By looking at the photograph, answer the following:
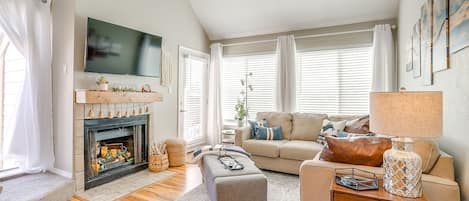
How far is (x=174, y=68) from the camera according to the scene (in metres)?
4.66

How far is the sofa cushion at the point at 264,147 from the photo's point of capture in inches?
150

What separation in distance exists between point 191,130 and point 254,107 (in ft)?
4.68

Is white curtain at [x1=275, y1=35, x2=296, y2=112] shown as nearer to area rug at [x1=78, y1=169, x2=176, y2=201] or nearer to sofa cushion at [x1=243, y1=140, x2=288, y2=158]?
sofa cushion at [x1=243, y1=140, x2=288, y2=158]

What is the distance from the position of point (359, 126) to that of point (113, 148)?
139 inches

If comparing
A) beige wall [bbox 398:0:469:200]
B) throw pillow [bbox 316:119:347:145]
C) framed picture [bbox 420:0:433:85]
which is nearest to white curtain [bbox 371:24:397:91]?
throw pillow [bbox 316:119:347:145]

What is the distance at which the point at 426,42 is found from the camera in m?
2.40

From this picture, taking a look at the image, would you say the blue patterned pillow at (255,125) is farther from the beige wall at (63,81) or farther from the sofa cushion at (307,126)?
the beige wall at (63,81)

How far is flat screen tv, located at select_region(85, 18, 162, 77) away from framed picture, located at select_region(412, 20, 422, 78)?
3514mm

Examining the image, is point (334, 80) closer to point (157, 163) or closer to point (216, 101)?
point (216, 101)

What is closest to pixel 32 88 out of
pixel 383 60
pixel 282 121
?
pixel 282 121

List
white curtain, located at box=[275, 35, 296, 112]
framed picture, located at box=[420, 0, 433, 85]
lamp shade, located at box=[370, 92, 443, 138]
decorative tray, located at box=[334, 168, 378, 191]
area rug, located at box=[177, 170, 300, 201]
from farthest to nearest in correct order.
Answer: white curtain, located at box=[275, 35, 296, 112] < area rug, located at box=[177, 170, 300, 201] < framed picture, located at box=[420, 0, 433, 85] < decorative tray, located at box=[334, 168, 378, 191] < lamp shade, located at box=[370, 92, 443, 138]

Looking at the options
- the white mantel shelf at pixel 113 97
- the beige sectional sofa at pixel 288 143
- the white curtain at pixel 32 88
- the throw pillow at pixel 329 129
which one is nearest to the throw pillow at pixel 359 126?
the throw pillow at pixel 329 129

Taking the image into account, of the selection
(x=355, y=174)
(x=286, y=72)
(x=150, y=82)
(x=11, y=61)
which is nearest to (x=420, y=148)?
(x=355, y=174)

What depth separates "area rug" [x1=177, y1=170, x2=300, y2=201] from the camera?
2932 mm
